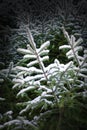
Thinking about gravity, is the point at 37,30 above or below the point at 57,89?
above

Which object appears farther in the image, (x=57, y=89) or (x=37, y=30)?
(x=37, y=30)

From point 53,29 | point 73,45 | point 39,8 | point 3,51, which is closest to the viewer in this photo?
point 73,45

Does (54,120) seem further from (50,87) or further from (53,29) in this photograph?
(53,29)

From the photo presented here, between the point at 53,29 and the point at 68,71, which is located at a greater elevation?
the point at 53,29

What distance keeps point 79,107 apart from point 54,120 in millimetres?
314

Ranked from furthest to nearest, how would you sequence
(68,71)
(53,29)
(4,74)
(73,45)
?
(53,29) → (4,74) → (68,71) → (73,45)

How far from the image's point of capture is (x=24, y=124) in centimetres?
251

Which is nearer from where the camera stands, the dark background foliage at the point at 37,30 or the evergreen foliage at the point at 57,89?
the evergreen foliage at the point at 57,89

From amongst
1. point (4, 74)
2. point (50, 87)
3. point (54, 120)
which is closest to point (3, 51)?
point (4, 74)

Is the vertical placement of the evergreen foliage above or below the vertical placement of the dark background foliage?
below

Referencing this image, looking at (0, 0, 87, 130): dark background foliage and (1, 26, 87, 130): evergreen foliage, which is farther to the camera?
(0, 0, 87, 130): dark background foliage

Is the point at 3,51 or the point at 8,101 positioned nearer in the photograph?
the point at 8,101

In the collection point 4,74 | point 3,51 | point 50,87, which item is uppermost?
point 3,51

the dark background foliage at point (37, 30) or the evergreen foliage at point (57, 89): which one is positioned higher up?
the dark background foliage at point (37, 30)
